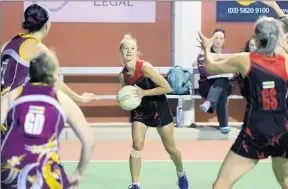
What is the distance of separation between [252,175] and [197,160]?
1.43 m

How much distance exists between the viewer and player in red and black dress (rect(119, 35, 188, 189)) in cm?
720

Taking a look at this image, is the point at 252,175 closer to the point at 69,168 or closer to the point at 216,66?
the point at 69,168

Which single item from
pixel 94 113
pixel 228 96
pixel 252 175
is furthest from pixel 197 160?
pixel 94 113

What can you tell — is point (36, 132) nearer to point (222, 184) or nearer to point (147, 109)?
point (222, 184)

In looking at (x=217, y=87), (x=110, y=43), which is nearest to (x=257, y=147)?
(x=217, y=87)

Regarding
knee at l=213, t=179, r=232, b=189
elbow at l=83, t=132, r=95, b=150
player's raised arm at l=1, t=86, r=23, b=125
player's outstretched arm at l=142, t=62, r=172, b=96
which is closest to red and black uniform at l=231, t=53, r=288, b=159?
knee at l=213, t=179, r=232, b=189

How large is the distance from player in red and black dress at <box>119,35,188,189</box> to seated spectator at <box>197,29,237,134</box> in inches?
173

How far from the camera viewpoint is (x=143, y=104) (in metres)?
7.34

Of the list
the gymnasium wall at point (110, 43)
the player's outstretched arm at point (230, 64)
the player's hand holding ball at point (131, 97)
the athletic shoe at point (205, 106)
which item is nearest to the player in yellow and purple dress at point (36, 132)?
the player's outstretched arm at point (230, 64)

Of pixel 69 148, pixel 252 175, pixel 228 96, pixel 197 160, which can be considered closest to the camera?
pixel 252 175

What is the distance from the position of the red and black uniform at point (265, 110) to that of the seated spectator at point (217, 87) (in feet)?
20.3

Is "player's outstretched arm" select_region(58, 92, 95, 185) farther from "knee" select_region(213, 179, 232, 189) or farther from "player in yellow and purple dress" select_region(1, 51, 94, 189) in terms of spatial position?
"knee" select_region(213, 179, 232, 189)

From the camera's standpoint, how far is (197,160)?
9859 millimetres

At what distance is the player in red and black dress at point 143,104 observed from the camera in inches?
283
